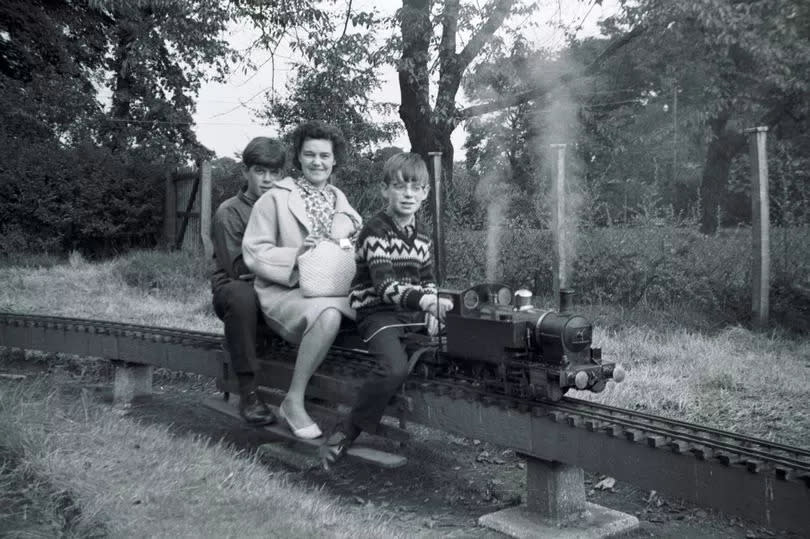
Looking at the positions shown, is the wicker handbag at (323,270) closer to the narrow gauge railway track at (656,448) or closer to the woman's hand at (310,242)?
the woman's hand at (310,242)

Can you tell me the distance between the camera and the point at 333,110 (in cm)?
1262

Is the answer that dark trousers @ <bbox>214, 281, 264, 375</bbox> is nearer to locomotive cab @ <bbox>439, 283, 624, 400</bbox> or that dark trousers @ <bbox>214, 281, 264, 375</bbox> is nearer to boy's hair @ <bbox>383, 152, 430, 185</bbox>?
boy's hair @ <bbox>383, 152, 430, 185</bbox>

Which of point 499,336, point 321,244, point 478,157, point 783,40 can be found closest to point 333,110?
point 478,157

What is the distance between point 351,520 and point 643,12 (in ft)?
31.7

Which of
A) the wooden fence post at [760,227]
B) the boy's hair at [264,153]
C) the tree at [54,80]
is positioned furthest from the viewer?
the tree at [54,80]

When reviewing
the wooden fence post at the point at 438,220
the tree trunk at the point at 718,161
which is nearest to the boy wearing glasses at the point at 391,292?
the wooden fence post at the point at 438,220

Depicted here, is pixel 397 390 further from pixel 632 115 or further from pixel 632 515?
pixel 632 115

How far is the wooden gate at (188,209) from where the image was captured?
1398 cm

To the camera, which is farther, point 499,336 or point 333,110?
point 333,110

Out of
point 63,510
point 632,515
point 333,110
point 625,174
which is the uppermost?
point 333,110

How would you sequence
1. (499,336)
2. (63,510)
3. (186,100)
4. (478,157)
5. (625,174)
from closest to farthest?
(63,510) → (499,336) → (478,157) → (625,174) → (186,100)

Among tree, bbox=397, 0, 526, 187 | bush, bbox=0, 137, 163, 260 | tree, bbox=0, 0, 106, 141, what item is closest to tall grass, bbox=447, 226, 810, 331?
tree, bbox=397, 0, 526, 187

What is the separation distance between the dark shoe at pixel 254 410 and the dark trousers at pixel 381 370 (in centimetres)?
88

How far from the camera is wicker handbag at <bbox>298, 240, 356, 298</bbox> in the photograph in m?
5.01
